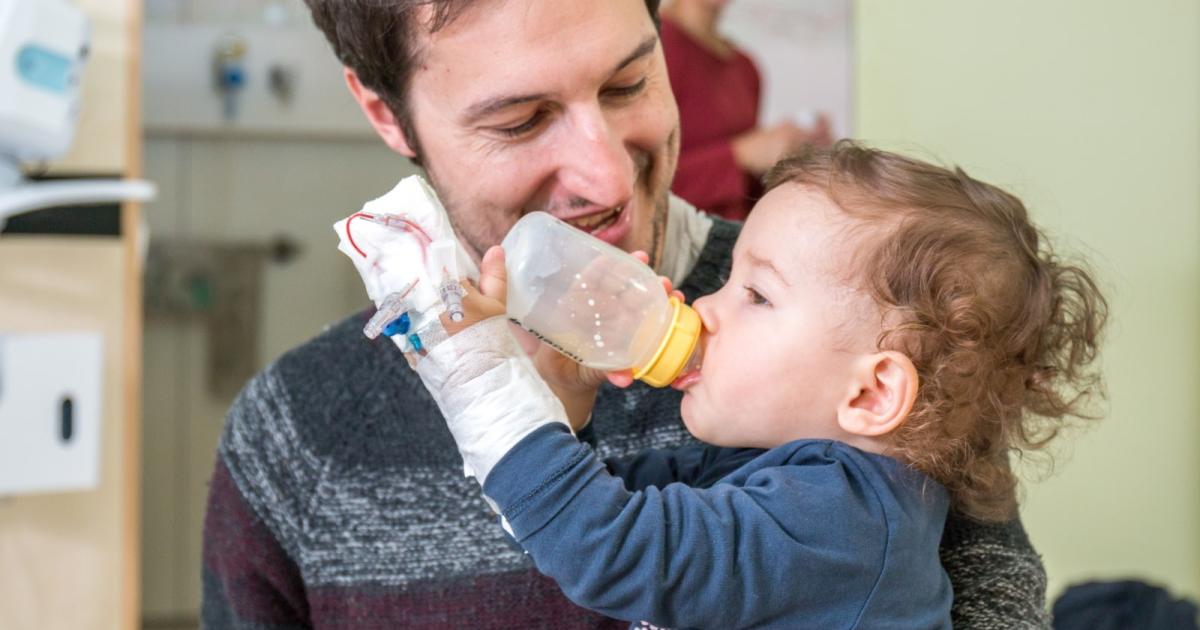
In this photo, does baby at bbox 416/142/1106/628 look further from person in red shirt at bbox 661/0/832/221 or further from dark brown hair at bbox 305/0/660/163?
person in red shirt at bbox 661/0/832/221

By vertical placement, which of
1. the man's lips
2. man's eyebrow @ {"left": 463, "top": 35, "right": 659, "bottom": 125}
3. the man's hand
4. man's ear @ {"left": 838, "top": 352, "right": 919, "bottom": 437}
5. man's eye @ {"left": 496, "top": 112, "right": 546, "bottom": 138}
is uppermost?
man's eyebrow @ {"left": 463, "top": 35, "right": 659, "bottom": 125}

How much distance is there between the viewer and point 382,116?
4.56 feet

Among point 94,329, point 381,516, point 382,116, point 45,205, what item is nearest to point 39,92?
point 45,205

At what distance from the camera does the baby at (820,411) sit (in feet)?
2.93

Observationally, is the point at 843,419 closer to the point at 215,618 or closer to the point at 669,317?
the point at 669,317

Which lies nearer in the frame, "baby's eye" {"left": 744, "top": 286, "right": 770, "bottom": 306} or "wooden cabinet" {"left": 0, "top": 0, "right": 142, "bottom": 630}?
"baby's eye" {"left": 744, "top": 286, "right": 770, "bottom": 306}

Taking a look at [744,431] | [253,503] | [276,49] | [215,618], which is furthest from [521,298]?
[276,49]

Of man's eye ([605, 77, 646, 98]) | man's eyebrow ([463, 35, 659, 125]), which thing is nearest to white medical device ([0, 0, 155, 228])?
man's eyebrow ([463, 35, 659, 125])

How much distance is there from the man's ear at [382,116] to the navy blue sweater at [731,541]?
56cm

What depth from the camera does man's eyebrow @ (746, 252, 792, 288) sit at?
104 cm

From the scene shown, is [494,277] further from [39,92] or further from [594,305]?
[39,92]

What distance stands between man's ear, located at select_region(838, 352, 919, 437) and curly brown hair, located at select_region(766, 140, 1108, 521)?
15 millimetres

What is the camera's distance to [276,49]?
134 inches

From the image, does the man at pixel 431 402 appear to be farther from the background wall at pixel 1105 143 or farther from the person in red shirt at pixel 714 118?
the background wall at pixel 1105 143
